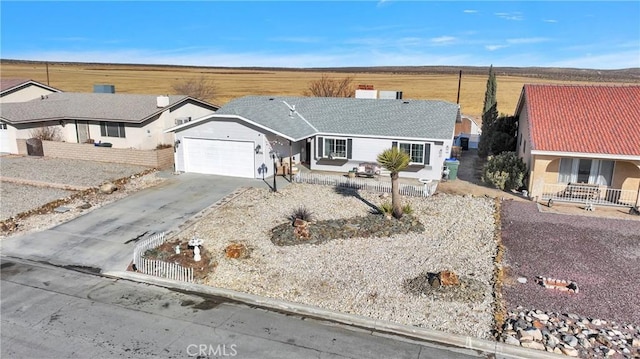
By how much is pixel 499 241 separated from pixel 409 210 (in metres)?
3.56

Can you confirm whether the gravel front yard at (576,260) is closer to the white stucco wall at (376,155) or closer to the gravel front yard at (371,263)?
the gravel front yard at (371,263)

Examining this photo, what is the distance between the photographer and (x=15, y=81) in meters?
37.1

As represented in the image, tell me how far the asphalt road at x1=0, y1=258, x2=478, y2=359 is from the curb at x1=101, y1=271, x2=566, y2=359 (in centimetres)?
24

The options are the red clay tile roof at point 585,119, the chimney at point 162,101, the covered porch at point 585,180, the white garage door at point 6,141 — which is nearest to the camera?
the red clay tile roof at point 585,119

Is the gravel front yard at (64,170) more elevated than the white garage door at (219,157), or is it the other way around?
the white garage door at (219,157)

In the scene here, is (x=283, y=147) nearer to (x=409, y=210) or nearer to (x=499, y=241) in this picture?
(x=409, y=210)

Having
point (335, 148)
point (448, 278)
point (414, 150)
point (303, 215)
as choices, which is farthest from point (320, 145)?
point (448, 278)

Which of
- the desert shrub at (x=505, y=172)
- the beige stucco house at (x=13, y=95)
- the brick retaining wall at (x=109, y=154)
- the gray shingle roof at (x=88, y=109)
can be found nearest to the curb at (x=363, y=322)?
the desert shrub at (x=505, y=172)

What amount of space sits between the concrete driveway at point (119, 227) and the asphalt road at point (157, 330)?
5.91 feet

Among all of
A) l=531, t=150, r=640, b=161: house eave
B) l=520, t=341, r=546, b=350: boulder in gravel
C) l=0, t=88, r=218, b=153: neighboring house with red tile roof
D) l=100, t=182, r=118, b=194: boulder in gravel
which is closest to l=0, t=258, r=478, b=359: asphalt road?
l=520, t=341, r=546, b=350: boulder in gravel

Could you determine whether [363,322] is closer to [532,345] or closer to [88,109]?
[532,345]

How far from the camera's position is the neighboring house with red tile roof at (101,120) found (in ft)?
94.9

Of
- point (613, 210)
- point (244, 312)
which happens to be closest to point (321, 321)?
point (244, 312)

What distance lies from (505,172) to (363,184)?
6729 millimetres
